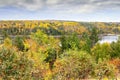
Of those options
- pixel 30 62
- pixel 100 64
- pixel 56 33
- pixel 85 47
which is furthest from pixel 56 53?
pixel 56 33

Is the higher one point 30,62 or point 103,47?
point 30,62

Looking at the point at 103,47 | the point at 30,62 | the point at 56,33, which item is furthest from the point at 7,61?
the point at 56,33

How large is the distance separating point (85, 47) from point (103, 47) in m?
4.70

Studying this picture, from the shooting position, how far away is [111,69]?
103 ft

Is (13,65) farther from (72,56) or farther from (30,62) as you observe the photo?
(72,56)

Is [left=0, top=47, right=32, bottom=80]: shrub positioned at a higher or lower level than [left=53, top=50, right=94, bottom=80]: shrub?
higher

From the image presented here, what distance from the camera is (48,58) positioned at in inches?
2350

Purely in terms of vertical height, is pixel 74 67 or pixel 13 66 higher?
pixel 13 66

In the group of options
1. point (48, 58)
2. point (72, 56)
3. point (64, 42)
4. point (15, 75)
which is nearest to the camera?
point (15, 75)

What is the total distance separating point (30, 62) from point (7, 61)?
6.67 ft

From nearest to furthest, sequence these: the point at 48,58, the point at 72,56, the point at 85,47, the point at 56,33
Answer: the point at 72,56 → the point at 48,58 → the point at 85,47 → the point at 56,33

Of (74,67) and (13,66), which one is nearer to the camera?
(13,66)

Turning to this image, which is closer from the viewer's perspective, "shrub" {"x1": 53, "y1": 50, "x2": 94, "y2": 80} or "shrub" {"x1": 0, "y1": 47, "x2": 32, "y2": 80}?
"shrub" {"x1": 0, "y1": 47, "x2": 32, "y2": 80}

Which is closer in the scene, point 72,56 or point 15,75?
point 15,75
